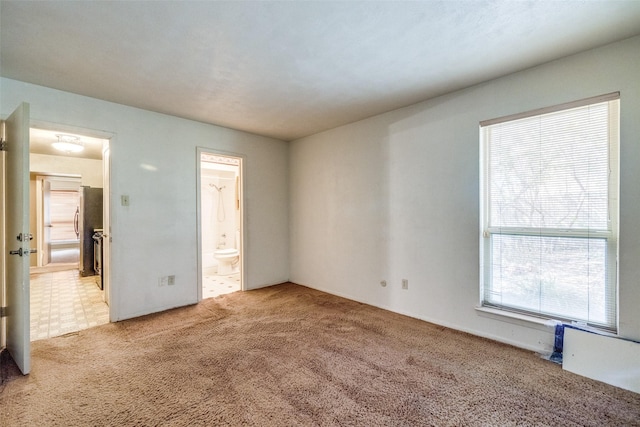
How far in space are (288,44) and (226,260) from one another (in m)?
4.27

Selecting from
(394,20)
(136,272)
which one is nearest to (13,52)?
(136,272)

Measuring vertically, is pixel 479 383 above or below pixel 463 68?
below

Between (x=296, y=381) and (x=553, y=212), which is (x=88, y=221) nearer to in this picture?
(x=296, y=381)

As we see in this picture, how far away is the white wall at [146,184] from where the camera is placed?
290 centimetres

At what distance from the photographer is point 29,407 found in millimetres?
1762

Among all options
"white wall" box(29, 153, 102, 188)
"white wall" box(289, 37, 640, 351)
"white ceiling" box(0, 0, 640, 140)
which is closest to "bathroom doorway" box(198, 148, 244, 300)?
"white wall" box(289, 37, 640, 351)

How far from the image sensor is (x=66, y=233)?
759cm

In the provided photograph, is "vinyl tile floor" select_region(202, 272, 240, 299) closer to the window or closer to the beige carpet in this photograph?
the beige carpet

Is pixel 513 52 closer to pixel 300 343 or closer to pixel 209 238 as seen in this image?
pixel 300 343

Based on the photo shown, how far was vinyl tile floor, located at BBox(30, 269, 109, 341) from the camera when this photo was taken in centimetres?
303

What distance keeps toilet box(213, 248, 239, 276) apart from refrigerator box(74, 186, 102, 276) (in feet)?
7.89

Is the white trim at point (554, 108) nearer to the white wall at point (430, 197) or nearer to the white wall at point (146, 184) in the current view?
the white wall at point (430, 197)

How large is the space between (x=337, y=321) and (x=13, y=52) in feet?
11.9

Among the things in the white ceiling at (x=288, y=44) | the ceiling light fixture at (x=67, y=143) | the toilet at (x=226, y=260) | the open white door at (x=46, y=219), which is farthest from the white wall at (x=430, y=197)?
the open white door at (x=46, y=219)
